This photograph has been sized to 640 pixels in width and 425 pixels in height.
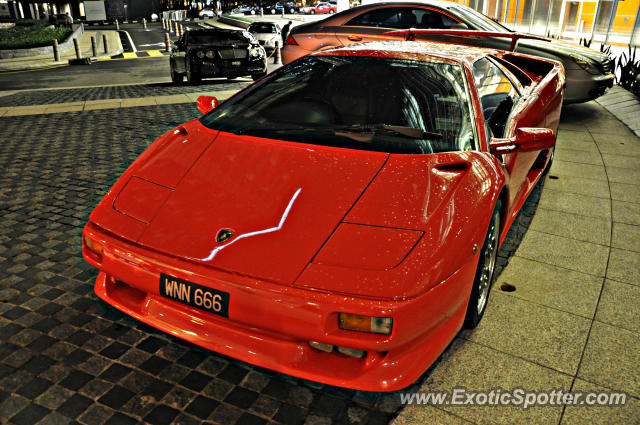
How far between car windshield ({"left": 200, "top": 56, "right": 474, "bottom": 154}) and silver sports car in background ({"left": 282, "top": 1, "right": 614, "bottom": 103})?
156 inches

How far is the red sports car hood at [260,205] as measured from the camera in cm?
209

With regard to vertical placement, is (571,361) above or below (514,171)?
below

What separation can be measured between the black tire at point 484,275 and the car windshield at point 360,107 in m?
0.47

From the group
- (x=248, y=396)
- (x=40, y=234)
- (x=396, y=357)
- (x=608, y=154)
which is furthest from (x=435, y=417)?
(x=608, y=154)

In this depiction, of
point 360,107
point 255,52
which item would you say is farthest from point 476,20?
point 360,107

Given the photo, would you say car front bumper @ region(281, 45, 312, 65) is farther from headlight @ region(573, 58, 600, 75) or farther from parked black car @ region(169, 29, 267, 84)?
headlight @ region(573, 58, 600, 75)

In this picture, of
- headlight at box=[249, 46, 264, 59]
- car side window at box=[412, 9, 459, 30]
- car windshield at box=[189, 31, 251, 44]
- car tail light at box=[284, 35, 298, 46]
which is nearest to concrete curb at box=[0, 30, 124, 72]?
car windshield at box=[189, 31, 251, 44]

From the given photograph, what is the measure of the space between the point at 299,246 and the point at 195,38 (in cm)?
1102

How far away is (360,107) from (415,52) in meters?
0.57

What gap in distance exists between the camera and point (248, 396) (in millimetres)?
2264

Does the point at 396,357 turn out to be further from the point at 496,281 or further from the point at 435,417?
the point at 496,281

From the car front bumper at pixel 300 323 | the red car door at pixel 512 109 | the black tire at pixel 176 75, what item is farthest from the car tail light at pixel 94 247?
the black tire at pixel 176 75

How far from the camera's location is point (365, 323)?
1920mm

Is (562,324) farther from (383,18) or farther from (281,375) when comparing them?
(383,18)
